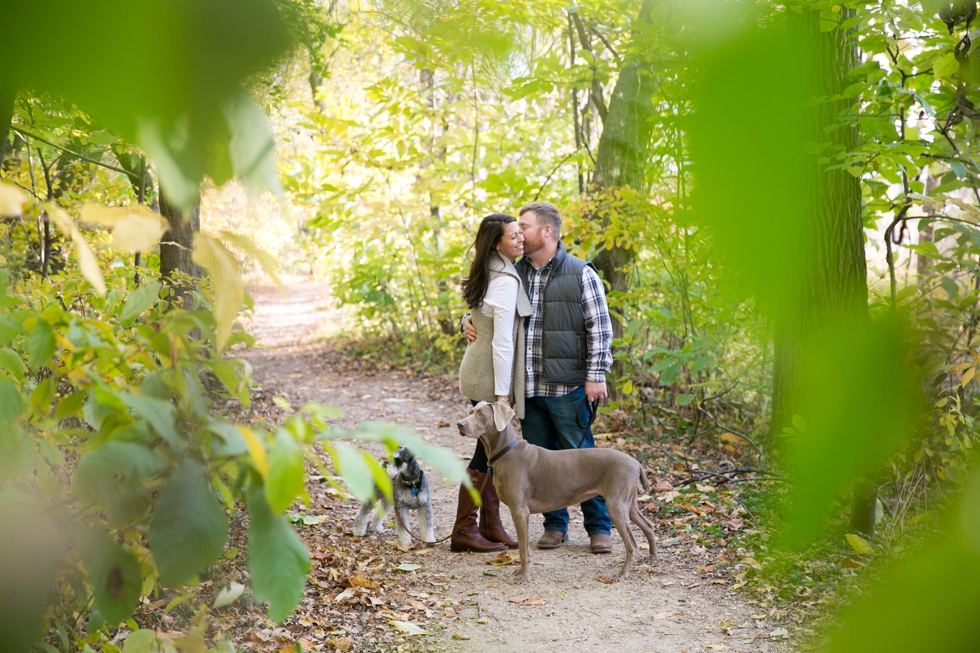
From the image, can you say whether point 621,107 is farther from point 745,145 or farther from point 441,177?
point 745,145

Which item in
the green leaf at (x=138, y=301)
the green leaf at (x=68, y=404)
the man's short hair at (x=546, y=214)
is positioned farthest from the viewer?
the man's short hair at (x=546, y=214)

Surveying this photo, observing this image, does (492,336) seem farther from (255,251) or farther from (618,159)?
(255,251)

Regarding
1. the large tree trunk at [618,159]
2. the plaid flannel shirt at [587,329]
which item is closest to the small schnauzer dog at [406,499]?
the plaid flannel shirt at [587,329]

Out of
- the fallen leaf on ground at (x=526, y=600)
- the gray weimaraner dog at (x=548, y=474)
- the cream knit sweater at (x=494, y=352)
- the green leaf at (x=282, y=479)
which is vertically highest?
the green leaf at (x=282, y=479)

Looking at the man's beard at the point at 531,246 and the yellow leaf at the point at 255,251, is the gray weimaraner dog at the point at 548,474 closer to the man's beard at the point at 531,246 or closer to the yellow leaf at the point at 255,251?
the man's beard at the point at 531,246

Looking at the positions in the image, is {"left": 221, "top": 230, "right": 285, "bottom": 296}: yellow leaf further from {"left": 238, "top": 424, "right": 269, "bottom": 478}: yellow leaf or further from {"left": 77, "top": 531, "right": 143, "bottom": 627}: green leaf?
{"left": 77, "top": 531, "right": 143, "bottom": 627}: green leaf

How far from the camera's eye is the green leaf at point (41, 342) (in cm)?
103

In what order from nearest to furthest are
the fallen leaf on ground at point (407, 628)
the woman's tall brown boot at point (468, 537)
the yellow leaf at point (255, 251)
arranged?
the yellow leaf at point (255, 251), the fallen leaf on ground at point (407, 628), the woman's tall brown boot at point (468, 537)

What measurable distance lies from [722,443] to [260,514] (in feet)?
22.5

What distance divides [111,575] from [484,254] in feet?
14.0

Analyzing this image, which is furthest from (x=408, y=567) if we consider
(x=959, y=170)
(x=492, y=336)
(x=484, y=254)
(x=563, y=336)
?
(x=959, y=170)

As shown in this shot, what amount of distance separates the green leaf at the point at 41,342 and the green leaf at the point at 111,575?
0.94 ft

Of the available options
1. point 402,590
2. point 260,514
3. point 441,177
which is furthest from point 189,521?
point 441,177

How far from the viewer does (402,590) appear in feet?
14.8
